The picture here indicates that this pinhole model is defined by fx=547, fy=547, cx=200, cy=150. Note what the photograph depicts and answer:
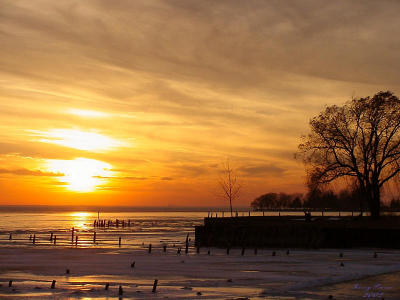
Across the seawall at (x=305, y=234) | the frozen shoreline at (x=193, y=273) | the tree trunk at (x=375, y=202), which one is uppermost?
the tree trunk at (x=375, y=202)

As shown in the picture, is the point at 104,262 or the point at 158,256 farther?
the point at 158,256

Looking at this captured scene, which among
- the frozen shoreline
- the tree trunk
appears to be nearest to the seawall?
the tree trunk

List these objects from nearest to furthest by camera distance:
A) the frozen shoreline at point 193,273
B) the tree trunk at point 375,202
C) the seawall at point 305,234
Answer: the frozen shoreline at point 193,273, the seawall at point 305,234, the tree trunk at point 375,202

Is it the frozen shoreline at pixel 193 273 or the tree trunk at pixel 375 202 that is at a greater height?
the tree trunk at pixel 375 202

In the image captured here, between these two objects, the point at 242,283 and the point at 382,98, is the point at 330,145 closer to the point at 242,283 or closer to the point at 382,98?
the point at 382,98

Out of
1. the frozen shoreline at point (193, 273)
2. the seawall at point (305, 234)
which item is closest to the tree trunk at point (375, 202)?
the seawall at point (305, 234)

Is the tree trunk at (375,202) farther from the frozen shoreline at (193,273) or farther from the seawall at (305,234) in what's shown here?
the frozen shoreline at (193,273)

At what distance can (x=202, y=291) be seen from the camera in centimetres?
2705

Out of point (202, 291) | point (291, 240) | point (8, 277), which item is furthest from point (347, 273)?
point (291, 240)

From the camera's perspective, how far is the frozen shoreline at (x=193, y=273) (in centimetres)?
2673

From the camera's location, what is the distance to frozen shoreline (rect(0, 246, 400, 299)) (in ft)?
87.7

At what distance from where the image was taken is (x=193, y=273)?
35.1m

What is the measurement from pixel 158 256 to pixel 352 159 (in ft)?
92.2

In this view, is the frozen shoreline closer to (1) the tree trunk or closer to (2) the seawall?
(2) the seawall
